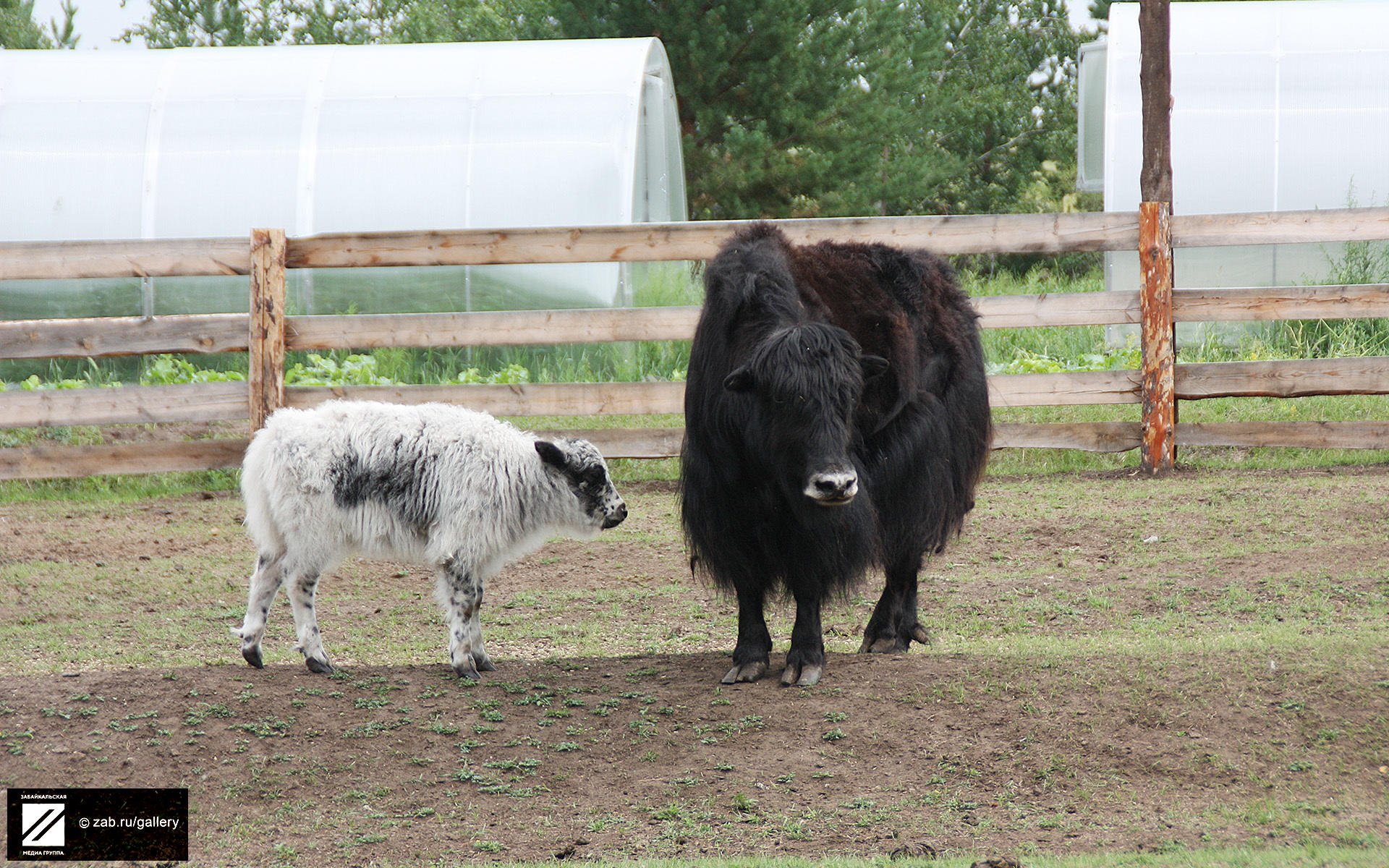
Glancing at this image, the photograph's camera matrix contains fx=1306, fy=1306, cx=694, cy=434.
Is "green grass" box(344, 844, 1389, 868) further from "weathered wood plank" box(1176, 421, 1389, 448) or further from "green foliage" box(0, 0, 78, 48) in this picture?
"green foliage" box(0, 0, 78, 48)

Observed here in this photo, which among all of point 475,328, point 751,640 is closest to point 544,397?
point 475,328

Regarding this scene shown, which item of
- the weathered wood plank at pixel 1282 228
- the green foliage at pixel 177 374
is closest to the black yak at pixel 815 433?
the weathered wood plank at pixel 1282 228

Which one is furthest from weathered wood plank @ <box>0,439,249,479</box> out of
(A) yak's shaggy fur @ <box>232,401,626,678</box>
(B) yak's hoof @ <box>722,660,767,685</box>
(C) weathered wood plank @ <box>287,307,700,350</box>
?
(B) yak's hoof @ <box>722,660,767,685</box>

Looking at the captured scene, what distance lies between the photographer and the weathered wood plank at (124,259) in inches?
378

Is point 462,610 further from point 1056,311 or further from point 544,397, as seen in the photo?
point 1056,311

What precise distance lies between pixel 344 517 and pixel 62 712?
1186mm

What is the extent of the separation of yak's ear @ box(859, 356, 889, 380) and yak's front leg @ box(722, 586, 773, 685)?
3.14ft

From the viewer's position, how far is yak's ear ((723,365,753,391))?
4699 millimetres

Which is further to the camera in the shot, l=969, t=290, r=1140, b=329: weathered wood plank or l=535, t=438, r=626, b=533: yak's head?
l=969, t=290, r=1140, b=329: weathered wood plank

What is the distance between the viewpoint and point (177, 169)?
13.7 m

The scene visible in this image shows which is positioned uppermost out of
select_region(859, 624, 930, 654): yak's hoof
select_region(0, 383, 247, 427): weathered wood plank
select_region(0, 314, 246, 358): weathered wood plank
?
select_region(0, 314, 246, 358): weathered wood plank

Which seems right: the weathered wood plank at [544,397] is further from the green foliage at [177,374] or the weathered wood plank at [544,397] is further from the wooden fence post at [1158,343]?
the wooden fence post at [1158,343]

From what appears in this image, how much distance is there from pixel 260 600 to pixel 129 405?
5.10m

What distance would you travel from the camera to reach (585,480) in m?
5.43
